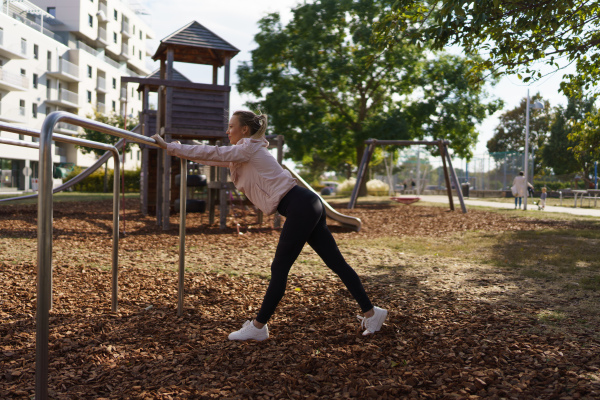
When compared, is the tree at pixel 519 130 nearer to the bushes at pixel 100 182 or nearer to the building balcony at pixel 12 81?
the bushes at pixel 100 182

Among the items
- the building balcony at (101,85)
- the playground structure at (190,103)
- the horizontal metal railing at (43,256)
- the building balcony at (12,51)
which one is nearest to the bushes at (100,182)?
the building balcony at (12,51)

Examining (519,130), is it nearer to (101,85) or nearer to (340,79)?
(340,79)

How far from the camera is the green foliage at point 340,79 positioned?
20.3 meters

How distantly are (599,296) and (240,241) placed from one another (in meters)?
5.59

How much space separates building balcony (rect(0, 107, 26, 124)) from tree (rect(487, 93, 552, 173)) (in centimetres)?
4572

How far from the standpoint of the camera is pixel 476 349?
3.18 m

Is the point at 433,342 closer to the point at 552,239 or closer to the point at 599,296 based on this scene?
the point at 599,296

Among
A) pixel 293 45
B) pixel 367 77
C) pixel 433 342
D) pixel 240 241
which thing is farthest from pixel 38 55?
pixel 433 342

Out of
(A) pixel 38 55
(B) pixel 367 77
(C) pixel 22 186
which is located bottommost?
(C) pixel 22 186

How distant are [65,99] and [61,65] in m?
2.89

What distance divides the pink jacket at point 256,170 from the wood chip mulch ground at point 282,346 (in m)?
1.00

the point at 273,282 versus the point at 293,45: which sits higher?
the point at 293,45

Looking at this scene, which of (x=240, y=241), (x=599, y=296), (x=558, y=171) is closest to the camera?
(x=599, y=296)

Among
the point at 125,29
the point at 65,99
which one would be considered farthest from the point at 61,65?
the point at 125,29
